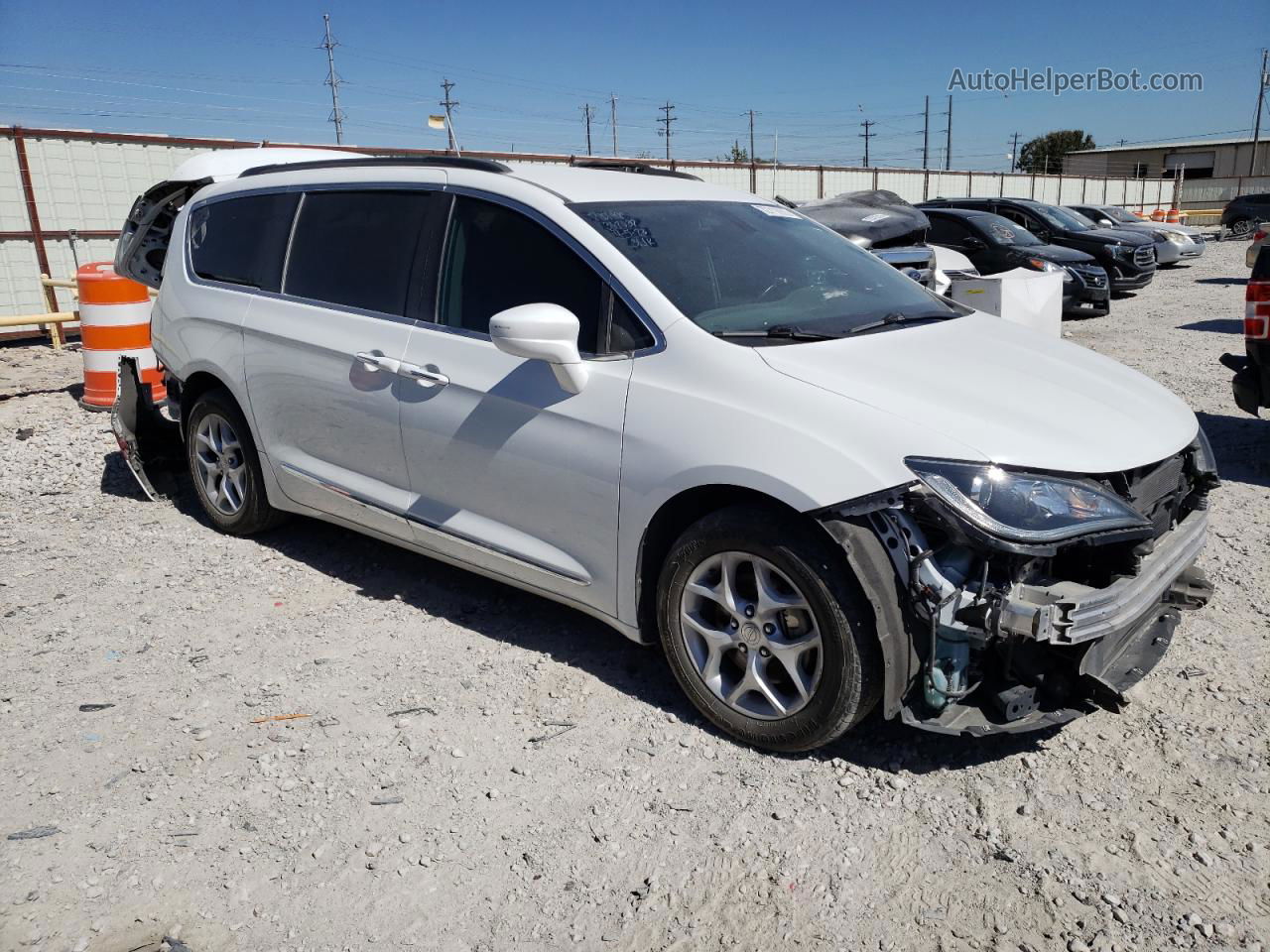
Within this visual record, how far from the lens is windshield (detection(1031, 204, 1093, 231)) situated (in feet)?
54.5

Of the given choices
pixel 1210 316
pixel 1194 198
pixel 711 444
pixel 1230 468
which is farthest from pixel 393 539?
pixel 1194 198

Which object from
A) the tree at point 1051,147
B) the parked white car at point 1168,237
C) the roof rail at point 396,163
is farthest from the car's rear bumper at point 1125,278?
the tree at point 1051,147

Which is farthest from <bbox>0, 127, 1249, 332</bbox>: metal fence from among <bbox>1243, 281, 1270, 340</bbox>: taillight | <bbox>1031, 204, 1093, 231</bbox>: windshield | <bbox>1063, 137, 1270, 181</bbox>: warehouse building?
<bbox>1063, 137, 1270, 181</bbox>: warehouse building

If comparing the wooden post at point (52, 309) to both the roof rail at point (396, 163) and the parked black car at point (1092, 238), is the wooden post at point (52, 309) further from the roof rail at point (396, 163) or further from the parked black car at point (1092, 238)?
the parked black car at point (1092, 238)

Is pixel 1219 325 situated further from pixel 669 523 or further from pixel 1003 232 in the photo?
pixel 669 523

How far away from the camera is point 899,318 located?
377 centimetres

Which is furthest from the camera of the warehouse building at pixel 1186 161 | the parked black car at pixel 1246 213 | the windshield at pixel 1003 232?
the warehouse building at pixel 1186 161

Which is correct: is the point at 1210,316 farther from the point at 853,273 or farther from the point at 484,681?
the point at 484,681

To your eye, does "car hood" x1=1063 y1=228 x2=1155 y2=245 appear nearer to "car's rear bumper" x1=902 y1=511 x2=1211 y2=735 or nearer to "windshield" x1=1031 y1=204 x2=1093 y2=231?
"windshield" x1=1031 y1=204 x2=1093 y2=231

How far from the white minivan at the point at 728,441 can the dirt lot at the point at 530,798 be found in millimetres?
301

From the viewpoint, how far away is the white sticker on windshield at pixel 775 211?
4.38 meters

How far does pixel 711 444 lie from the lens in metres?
3.11

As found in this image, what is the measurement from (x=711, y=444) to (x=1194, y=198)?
62125 millimetres

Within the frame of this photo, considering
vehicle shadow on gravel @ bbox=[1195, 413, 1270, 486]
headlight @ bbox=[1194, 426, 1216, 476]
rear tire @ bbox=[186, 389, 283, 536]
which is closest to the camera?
headlight @ bbox=[1194, 426, 1216, 476]
